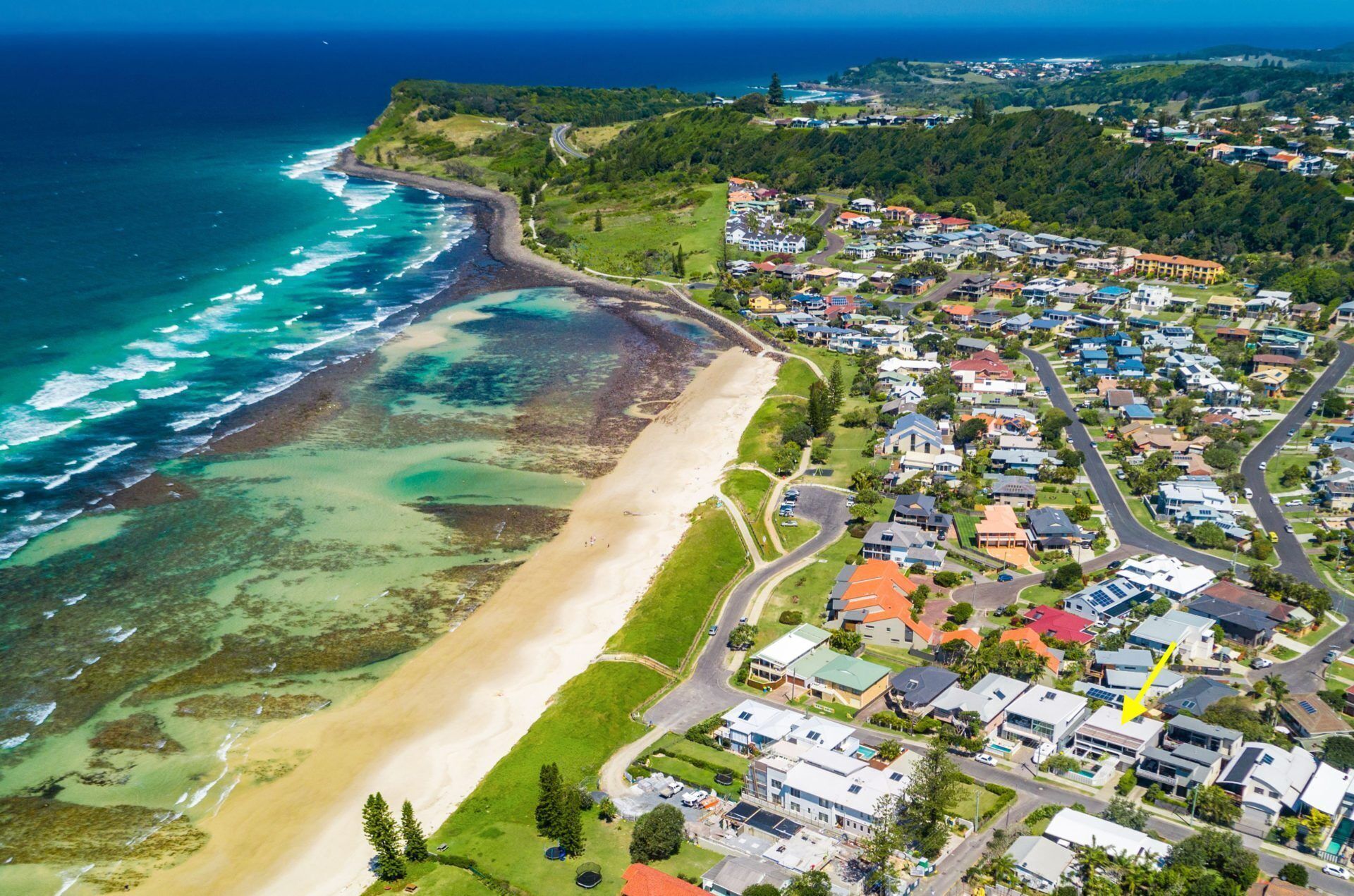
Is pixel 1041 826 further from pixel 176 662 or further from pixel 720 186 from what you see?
pixel 720 186

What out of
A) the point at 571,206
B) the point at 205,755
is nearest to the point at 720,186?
the point at 571,206

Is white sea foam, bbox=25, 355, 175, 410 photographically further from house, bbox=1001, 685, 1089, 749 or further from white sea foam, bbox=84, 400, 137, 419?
house, bbox=1001, 685, 1089, 749

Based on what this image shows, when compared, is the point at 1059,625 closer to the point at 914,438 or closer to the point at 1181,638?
the point at 1181,638

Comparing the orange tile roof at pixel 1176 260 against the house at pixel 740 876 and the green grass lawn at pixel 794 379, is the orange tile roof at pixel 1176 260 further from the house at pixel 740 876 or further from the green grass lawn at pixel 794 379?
the house at pixel 740 876

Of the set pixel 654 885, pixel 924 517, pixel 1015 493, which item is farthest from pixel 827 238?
pixel 654 885

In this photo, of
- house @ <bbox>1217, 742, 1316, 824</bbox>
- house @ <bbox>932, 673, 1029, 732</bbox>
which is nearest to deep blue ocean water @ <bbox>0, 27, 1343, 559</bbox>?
house @ <bbox>932, 673, 1029, 732</bbox>
